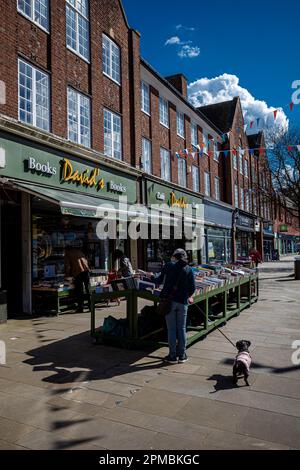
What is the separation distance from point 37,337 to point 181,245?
1493 cm

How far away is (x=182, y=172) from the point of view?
22516mm

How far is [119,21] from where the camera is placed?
15.4 m

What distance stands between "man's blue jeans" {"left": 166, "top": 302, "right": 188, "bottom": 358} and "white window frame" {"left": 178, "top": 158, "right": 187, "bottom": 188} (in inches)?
649

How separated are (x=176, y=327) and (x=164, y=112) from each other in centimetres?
1681

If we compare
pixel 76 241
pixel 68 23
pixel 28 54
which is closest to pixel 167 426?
pixel 76 241

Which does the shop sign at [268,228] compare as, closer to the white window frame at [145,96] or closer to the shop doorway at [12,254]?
the white window frame at [145,96]

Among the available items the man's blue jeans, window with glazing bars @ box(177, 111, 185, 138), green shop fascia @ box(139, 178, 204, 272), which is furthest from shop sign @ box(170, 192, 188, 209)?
the man's blue jeans

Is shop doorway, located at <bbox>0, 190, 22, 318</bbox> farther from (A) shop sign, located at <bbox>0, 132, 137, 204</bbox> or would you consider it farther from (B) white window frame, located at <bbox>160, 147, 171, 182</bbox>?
(B) white window frame, located at <bbox>160, 147, 171, 182</bbox>

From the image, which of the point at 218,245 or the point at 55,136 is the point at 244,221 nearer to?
the point at 218,245

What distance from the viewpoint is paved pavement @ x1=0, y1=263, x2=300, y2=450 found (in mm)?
3531

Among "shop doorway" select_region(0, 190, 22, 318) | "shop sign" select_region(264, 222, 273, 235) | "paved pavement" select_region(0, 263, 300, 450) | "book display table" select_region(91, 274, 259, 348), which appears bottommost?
"paved pavement" select_region(0, 263, 300, 450)

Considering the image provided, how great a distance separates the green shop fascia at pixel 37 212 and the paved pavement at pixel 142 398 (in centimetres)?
321

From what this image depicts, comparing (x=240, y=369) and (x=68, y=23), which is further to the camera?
(x=68, y=23)
